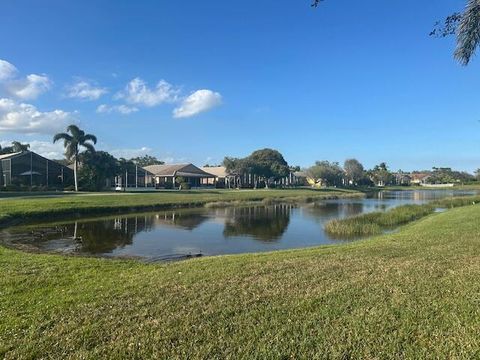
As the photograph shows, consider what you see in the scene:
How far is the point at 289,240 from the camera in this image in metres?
22.9

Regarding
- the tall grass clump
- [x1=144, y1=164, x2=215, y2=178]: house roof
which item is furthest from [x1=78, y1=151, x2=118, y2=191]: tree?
the tall grass clump

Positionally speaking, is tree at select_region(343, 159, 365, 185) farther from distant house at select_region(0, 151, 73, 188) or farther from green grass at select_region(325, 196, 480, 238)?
green grass at select_region(325, 196, 480, 238)

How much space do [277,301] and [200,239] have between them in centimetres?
1622

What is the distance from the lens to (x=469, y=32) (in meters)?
12.0

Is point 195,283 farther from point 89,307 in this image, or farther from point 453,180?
point 453,180

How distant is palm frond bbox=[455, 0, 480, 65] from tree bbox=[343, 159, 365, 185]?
13096 cm

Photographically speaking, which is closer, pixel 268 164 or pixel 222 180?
pixel 268 164

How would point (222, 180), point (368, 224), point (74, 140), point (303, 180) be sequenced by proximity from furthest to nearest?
1. point (303, 180)
2. point (222, 180)
3. point (74, 140)
4. point (368, 224)

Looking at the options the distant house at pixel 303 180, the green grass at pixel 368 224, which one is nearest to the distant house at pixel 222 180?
the distant house at pixel 303 180

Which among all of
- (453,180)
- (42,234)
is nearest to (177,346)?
(42,234)

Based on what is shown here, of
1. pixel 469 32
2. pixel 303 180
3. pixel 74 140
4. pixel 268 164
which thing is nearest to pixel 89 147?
pixel 74 140

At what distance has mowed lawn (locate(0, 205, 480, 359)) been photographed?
5371 mm

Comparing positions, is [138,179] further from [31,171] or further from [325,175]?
[325,175]

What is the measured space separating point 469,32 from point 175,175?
87.8 meters
